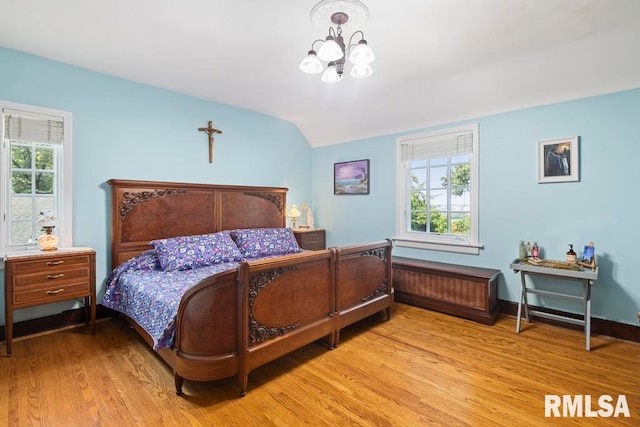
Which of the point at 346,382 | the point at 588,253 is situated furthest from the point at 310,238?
the point at 588,253

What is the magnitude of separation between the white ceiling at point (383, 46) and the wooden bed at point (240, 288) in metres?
1.26

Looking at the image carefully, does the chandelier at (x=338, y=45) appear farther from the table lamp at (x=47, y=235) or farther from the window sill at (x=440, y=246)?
the table lamp at (x=47, y=235)

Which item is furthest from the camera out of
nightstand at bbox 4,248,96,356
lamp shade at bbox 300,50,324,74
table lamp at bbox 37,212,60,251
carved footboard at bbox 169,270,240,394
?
table lamp at bbox 37,212,60,251

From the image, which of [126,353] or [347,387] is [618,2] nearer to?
[347,387]

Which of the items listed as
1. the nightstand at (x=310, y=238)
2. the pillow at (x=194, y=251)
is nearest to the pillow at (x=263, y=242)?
the pillow at (x=194, y=251)

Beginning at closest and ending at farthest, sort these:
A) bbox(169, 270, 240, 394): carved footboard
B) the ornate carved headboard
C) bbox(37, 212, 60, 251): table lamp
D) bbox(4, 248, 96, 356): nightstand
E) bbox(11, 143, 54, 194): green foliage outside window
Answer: bbox(169, 270, 240, 394): carved footboard
bbox(4, 248, 96, 356): nightstand
bbox(37, 212, 60, 251): table lamp
bbox(11, 143, 54, 194): green foliage outside window
the ornate carved headboard

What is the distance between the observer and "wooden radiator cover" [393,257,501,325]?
3.23m

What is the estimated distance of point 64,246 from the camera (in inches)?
118

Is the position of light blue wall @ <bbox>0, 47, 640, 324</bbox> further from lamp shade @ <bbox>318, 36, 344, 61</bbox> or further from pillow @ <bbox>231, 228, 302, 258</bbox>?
lamp shade @ <bbox>318, 36, 344, 61</bbox>

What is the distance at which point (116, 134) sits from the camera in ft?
10.8

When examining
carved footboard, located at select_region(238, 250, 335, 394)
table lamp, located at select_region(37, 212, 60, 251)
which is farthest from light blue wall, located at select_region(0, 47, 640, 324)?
carved footboard, located at select_region(238, 250, 335, 394)

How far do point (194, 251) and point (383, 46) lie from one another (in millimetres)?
2608

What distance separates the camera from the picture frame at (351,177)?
4652 mm

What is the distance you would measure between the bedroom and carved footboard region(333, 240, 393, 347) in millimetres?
1045
